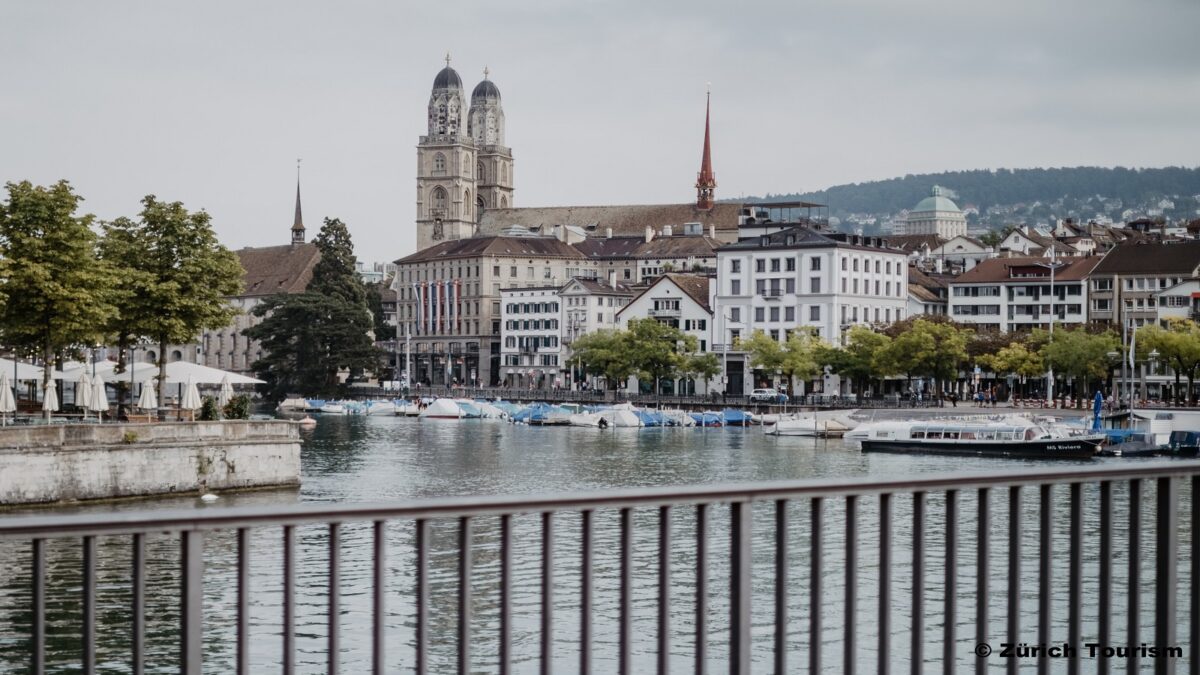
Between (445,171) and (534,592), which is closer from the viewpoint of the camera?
(534,592)

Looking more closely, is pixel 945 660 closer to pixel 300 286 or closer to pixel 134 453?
pixel 134 453

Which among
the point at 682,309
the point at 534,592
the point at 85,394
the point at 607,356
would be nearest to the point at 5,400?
the point at 85,394

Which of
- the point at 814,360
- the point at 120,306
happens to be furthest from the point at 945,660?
the point at 814,360

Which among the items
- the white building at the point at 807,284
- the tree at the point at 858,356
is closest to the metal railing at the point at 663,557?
the tree at the point at 858,356

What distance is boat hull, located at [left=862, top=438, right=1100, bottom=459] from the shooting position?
6700 cm

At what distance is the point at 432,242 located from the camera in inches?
7352

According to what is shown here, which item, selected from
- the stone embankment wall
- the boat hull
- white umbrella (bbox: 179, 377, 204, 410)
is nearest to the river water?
the stone embankment wall

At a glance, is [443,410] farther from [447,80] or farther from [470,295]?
[447,80]

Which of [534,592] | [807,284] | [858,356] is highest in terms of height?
[807,284]

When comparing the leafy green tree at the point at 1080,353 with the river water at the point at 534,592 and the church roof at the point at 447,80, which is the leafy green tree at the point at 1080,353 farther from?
the church roof at the point at 447,80

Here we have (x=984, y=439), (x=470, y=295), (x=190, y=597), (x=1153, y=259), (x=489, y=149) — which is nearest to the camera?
(x=190, y=597)

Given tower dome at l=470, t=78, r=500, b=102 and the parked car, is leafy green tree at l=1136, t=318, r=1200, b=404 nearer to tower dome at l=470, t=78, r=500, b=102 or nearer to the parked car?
the parked car

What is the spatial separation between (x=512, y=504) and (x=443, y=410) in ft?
349

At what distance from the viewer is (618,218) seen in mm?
176875
